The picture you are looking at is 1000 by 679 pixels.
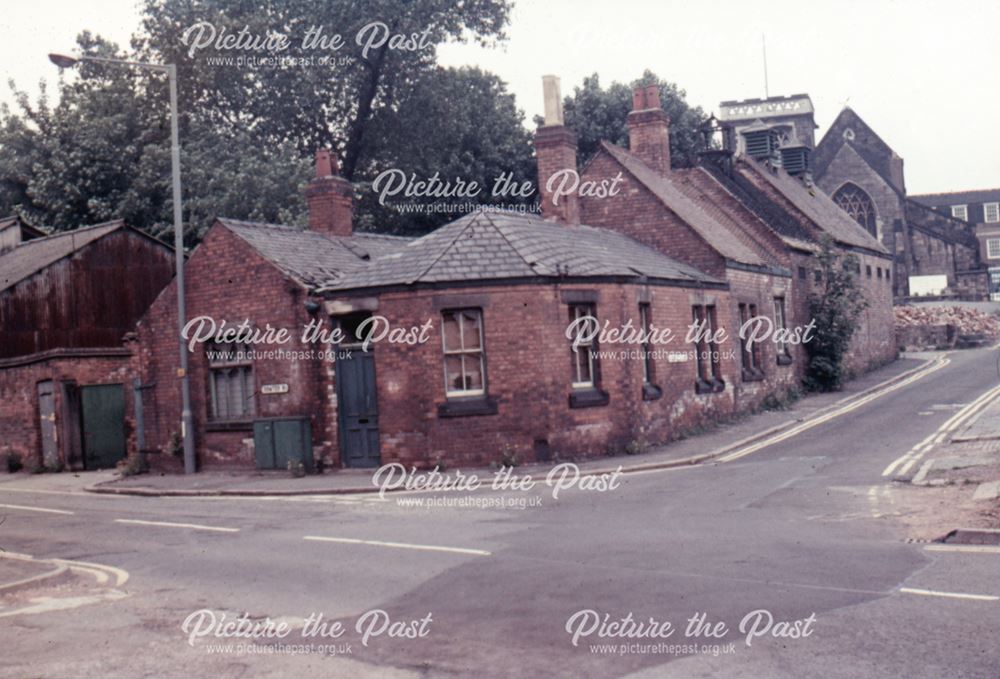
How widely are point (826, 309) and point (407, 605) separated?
28086mm

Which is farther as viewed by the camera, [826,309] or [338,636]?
[826,309]

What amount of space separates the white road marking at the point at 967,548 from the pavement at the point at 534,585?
0.10ft

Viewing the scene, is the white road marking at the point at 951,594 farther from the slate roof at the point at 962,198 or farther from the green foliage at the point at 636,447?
the slate roof at the point at 962,198

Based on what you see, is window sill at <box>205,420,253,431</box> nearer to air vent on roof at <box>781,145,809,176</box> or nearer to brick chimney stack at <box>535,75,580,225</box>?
brick chimney stack at <box>535,75,580,225</box>

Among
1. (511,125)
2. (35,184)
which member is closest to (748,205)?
(511,125)

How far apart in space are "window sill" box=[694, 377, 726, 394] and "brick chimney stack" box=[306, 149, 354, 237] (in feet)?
32.4

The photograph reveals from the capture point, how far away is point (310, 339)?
21797 mm

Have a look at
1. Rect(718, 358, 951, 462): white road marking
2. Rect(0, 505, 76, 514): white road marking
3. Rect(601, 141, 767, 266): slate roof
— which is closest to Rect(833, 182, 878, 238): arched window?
Rect(718, 358, 951, 462): white road marking

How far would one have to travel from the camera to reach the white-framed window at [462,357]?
2073cm

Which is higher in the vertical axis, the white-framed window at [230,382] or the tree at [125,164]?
the tree at [125,164]

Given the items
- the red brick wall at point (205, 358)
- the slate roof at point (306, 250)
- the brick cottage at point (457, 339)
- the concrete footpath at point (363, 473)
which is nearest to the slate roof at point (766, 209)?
the brick cottage at point (457, 339)

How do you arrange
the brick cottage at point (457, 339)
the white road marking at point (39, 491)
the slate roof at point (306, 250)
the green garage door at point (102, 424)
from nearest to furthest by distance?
1. the brick cottage at point (457, 339)
2. the white road marking at point (39, 491)
3. the slate roof at point (306, 250)
4. the green garage door at point (102, 424)

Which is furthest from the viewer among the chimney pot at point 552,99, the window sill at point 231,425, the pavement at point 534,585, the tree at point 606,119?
the tree at point 606,119

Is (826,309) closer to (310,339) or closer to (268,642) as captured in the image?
(310,339)
